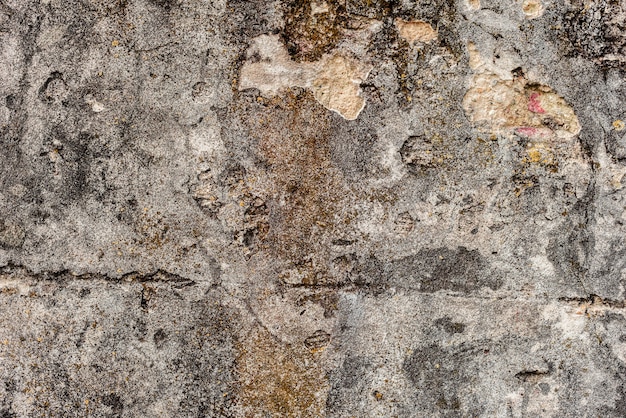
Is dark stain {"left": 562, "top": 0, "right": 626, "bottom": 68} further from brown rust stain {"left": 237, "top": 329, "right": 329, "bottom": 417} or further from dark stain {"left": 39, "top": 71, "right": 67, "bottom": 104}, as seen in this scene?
dark stain {"left": 39, "top": 71, "right": 67, "bottom": 104}

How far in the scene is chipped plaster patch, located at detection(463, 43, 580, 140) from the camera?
1608 mm

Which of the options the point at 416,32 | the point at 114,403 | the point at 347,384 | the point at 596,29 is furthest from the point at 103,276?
the point at 596,29

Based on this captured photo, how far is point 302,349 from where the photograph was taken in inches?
64.0

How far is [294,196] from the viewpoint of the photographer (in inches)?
63.5

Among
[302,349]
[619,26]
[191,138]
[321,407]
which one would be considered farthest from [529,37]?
[321,407]

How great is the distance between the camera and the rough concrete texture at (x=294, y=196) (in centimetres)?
160

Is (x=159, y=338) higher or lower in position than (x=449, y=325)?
lower

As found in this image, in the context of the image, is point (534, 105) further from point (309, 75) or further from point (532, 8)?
point (309, 75)

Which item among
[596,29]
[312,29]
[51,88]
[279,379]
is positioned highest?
[596,29]

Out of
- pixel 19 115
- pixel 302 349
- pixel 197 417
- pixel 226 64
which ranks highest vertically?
pixel 226 64

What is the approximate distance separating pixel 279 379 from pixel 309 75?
938mm

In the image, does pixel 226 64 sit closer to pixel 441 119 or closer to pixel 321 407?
pixel 441 119

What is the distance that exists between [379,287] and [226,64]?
830mm

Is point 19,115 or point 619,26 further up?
point 619,26
